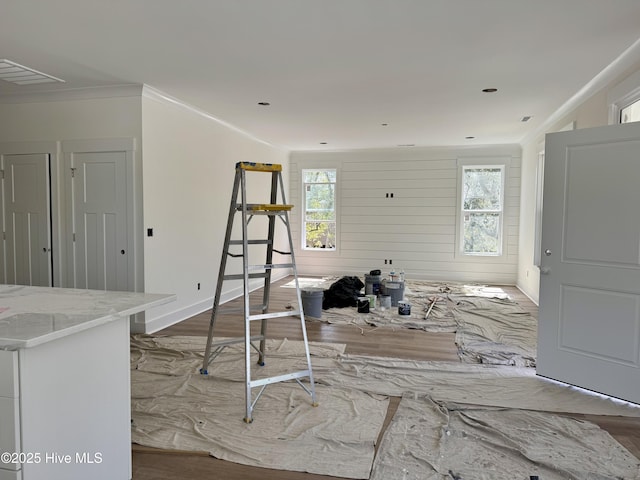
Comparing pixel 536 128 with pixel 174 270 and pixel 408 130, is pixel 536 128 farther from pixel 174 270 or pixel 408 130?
pixel 174 270

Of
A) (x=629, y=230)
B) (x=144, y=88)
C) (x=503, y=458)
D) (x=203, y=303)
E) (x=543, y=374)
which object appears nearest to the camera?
(x=503, y=458)

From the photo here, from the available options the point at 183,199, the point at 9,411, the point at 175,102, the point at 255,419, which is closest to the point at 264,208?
the point at 255,419

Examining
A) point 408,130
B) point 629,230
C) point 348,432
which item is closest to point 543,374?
point 629,230

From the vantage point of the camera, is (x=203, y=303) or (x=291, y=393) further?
(x=203, y=303)

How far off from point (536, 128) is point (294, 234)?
16.2ft

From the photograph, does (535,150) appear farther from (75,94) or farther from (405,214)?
(75,94)

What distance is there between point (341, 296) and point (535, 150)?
152 inches

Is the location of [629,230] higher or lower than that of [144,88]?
lower

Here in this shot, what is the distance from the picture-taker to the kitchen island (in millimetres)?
1512

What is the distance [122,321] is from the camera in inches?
79.0

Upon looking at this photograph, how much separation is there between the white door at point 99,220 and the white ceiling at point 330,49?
82 centimetres

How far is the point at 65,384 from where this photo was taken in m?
1.73

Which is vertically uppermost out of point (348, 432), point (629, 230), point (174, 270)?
point (629, 230)

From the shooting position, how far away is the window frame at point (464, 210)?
8.23 m
